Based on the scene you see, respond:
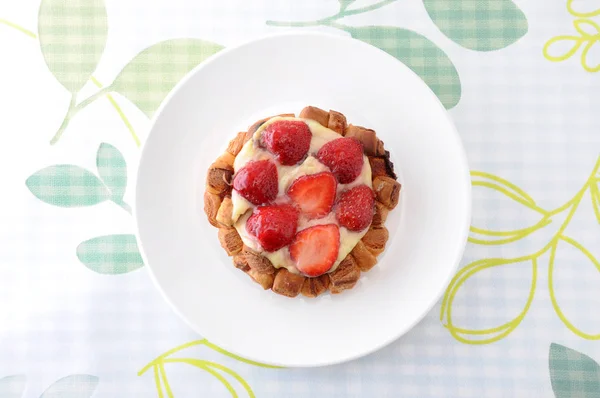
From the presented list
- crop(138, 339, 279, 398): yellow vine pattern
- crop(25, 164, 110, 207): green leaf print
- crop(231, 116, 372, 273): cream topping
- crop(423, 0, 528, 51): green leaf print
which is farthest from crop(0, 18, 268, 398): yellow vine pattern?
crop(423, 0, 528, 51): green leaf print

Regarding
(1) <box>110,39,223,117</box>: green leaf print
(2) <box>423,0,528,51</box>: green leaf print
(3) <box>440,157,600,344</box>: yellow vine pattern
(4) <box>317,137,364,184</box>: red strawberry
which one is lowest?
(3) <box>440,157,600,344</box>: yellow vine pattern

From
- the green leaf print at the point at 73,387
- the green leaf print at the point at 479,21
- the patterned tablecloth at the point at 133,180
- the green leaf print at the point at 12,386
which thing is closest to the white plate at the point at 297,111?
the patterned tablecloth at the point at 133,180

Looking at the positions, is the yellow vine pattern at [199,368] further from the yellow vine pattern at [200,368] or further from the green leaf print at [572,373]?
the green leaf print at [572,373]

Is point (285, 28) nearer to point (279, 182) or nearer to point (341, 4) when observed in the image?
point (341, 4)

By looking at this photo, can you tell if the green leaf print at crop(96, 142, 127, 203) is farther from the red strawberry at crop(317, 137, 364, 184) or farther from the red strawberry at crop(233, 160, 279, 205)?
the red strawberry at crop(317, 137, 364, 184)

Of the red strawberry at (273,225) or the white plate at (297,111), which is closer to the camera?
the red strawberry at (273,225)

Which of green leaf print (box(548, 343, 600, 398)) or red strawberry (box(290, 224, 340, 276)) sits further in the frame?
green leaf print (box(548, 343, 600, 398))

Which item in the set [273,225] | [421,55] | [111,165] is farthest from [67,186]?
[421,55]
